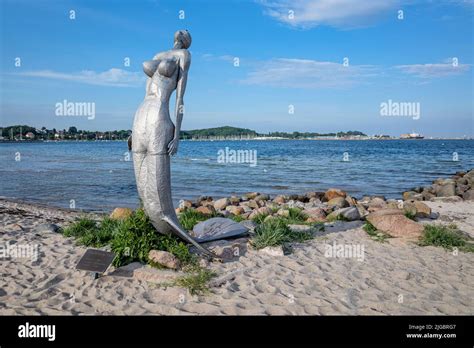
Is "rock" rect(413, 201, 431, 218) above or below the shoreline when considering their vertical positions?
above

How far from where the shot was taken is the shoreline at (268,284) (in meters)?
5.28

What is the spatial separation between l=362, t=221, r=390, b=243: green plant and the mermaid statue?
483 cm

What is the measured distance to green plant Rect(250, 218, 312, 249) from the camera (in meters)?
7.86

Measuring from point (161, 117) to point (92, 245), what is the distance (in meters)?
3.42

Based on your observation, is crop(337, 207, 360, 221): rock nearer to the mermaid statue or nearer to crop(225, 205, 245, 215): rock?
crop(225, 205, 245, 215): rock

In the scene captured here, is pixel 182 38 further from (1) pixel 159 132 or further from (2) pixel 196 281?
(2) pixel 196 281

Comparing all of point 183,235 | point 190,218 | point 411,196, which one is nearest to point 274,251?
point 183,235

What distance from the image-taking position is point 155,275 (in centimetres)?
622

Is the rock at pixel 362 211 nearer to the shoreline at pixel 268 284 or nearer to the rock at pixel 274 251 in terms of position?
the shoreline at pixel 268 284

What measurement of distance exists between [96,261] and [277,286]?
2951 millimetres

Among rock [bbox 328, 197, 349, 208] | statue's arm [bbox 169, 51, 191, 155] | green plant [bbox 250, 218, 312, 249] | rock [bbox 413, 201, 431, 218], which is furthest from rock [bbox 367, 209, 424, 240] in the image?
statue's arm [bbox 169, 51, 191, 155]

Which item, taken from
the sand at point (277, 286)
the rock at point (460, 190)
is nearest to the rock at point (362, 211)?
the sand at point (277, 286)

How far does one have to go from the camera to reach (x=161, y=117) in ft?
21.4

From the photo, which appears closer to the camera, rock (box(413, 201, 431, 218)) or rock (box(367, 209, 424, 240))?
rock (box(367, 209, 424, 240))
